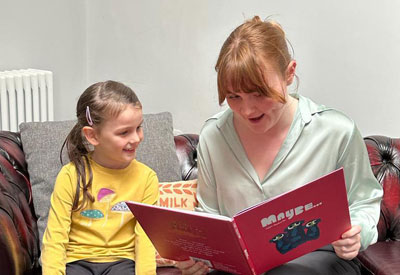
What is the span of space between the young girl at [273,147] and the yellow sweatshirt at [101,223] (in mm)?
212

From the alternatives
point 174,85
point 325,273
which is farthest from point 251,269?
point 174,85

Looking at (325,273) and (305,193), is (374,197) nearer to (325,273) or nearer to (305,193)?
(325,273)

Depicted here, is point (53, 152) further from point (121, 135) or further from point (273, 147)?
point (273, 147)

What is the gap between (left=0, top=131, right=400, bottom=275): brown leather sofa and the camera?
5.92ft

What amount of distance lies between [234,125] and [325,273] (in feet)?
1.70

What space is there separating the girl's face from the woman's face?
1.24 feet

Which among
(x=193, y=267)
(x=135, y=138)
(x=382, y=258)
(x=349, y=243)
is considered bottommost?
(x=382, y=258)

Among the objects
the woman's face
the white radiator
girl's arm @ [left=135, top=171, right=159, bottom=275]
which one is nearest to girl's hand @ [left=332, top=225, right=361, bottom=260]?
the woman's face

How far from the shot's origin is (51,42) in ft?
11.2

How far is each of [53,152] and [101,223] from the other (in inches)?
13.9

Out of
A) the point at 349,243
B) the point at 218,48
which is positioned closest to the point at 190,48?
the point at 218,48

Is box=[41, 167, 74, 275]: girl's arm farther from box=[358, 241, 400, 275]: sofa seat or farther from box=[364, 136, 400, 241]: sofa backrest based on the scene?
box=[364, 136, 400, 241]: sofa backrest

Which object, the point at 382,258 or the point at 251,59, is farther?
the point at 382,258

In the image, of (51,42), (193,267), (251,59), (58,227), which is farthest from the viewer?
(51,42)
